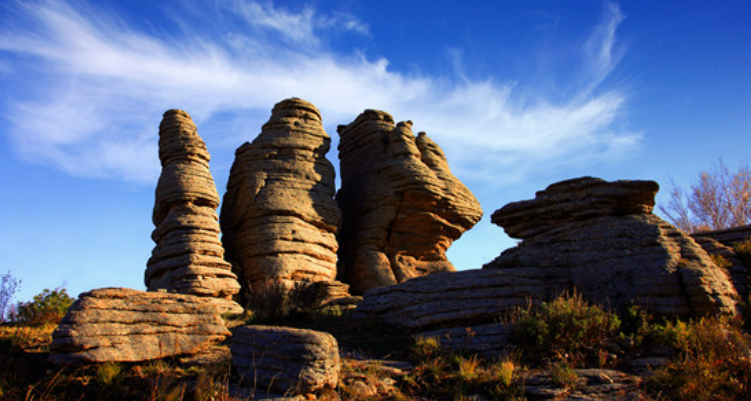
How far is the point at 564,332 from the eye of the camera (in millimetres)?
12203

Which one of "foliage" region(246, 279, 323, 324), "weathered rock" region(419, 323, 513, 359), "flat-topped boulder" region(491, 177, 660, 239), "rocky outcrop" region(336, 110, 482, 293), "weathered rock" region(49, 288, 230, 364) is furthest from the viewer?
"rocky outcrop" region(336, 110, 482, 293)

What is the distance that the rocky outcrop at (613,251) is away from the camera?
13617 mm

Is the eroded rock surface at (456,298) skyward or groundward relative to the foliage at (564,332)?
skyward

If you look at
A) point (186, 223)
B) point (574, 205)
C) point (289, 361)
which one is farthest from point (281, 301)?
point (574, 205)

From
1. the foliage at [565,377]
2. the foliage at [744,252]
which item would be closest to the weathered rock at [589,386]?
the foliage at [565,377]

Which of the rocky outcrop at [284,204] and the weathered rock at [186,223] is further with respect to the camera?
the rocky outcrop at [284,204]

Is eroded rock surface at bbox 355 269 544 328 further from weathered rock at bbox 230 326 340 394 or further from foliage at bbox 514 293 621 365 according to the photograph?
weathered rock at bbox 230 326 340 394

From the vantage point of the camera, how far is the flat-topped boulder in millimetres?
16312

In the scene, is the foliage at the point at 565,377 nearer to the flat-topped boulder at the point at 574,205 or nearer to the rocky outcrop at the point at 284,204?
the flat-topped boulder at the point at 574,205

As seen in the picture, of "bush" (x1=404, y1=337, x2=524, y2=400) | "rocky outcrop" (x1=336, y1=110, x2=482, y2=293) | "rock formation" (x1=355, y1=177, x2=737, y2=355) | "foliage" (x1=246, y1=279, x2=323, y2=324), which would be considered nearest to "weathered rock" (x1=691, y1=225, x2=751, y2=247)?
"rock formation" (x1=355, y1=177, x2=737, y2=355)

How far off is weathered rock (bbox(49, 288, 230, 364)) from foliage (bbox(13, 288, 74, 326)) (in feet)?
19.8

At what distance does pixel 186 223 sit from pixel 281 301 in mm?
4836

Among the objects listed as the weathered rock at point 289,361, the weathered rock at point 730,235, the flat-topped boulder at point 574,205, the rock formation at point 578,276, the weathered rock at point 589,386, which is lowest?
the weathered rock at point 589,386

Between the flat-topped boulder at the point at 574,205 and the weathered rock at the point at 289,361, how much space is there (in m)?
10.2
